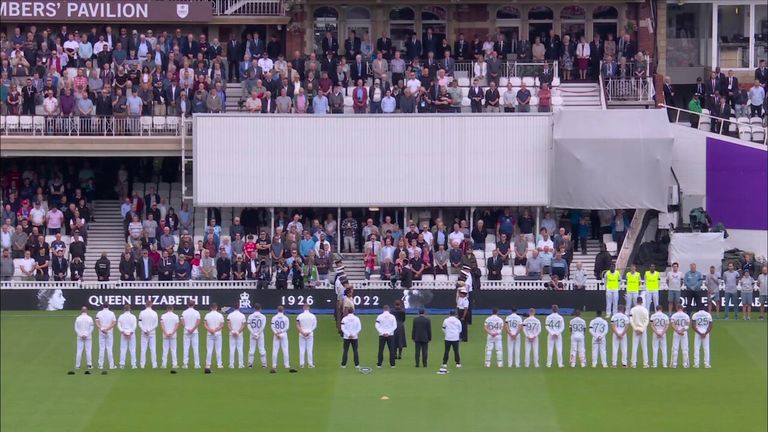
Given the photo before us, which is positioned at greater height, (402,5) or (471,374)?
(402,5)

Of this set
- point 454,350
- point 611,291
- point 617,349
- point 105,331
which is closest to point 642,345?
point 617,349

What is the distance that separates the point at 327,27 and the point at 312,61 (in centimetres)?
357

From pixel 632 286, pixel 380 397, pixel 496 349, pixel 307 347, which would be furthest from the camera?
pixel 632 286

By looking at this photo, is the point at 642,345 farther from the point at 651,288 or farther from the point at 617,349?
the point at 651,288

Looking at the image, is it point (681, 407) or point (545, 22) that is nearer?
point (681, 407)

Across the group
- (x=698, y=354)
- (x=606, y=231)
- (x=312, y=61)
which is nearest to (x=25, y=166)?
(x=312, y=61)

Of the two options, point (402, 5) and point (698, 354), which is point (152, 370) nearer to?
point (698, 354)

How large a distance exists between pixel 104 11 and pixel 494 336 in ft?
65.0

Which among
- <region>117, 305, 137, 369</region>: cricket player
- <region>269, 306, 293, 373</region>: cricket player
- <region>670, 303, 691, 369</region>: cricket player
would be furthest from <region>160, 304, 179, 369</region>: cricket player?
<region>670, 303, 691, 369</region>: cricket player

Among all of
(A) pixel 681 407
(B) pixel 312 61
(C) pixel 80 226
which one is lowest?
(A) pixel 681 407

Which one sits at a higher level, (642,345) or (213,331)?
(213,331)

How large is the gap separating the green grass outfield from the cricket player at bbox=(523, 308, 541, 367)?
45 centimetres

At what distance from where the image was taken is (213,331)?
118 feet

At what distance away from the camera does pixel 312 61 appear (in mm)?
48594
